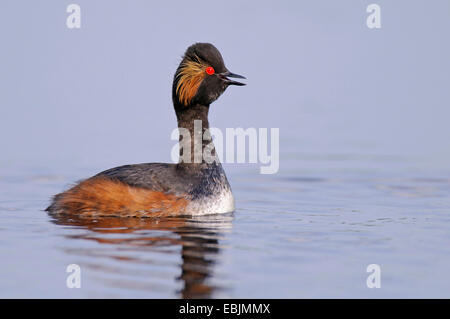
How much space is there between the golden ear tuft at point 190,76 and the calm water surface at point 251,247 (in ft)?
6.11

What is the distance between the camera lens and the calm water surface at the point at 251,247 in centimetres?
904

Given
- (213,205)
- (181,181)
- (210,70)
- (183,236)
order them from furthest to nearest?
(210,70) < (213,205) < (181,181) < (183,236)

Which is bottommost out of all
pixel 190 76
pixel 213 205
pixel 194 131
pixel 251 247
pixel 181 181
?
pixel 251 247

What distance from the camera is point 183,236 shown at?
442 inches

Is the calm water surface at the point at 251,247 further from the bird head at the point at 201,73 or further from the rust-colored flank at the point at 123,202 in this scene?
the bird head at the point at 201,73

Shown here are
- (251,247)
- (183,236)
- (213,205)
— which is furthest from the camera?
(213,205)

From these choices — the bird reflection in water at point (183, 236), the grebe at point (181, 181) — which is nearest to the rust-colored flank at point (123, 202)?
the grebe at point (181, 181)

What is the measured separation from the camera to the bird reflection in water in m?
9.37

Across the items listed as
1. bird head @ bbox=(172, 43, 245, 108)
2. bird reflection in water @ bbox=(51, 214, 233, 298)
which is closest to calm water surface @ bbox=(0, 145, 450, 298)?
bird reflection in water @ bbox=(51, 214, 233, 298)

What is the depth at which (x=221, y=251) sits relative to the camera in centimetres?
1051

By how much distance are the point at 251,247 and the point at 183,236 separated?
94 cm

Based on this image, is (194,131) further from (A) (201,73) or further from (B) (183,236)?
(B) (183,236)

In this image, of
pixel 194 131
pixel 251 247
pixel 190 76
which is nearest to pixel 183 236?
pixel 251 247
